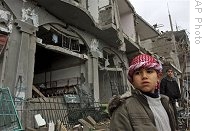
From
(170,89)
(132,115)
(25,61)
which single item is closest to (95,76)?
(25,61)

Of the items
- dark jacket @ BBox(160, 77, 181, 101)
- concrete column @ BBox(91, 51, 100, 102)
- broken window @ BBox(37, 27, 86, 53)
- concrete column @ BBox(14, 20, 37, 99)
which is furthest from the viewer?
concrete column @ BBox(91, 51, 100, 102)

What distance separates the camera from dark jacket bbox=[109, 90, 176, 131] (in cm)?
171

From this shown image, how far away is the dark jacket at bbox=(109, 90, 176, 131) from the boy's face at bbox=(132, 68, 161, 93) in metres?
0.06

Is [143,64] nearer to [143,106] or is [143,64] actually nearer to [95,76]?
[143,106]

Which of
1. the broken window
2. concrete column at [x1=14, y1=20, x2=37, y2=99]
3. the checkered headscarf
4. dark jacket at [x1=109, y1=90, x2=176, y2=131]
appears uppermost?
the broken window

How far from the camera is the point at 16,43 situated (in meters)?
8.75

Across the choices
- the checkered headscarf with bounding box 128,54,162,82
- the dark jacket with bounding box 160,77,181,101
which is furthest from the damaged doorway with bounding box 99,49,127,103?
the checkered headscarf with bounding box 128,54,162,82

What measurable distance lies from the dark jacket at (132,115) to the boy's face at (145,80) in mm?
57

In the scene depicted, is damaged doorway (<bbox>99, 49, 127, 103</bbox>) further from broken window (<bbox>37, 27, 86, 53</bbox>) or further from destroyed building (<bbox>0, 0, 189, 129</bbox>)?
broken window (<bbox>37, 27, 86, 53</bbox>)

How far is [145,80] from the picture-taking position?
6.34 ft

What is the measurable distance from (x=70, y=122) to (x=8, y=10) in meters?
4.49

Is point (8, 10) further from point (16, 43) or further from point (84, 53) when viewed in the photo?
point (84, 53)

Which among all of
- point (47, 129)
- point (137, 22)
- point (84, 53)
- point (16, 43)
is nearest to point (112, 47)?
point (84, 53)

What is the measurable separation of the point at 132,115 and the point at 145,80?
1.05ft
